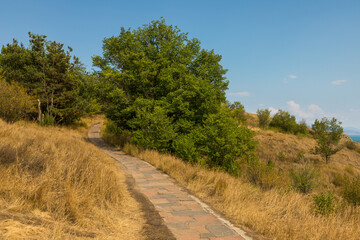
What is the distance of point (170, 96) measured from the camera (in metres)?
15.2

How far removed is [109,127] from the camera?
2298 centimetres

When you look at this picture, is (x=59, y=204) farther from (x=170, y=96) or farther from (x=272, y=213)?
(x=170, y=96)

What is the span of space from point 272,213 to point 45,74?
24.7 meters

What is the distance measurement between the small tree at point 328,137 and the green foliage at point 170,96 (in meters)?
13.3

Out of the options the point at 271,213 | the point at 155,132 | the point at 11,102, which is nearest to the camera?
the point at 271,213

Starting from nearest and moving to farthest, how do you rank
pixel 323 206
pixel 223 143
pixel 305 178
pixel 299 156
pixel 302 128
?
1. pixel 323 206
2. pixel 305 178
3. pixel 223 143
4. pixel 299 156
5. pixel 302 128

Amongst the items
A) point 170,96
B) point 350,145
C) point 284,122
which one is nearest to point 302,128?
point 284,122

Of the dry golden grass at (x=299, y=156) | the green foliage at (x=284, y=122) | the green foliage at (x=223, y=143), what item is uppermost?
the green foliage at (x=284, y=122)

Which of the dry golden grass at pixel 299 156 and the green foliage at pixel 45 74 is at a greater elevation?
the green foliage at pixel 45 74

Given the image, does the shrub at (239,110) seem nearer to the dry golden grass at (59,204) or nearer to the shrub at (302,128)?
the shrub at (302,128)

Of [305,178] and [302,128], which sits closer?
[305,178]

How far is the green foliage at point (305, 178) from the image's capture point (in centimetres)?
831

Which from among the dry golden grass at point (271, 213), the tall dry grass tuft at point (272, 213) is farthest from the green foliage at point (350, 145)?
the tall dry grass tuft at point (272, 213)

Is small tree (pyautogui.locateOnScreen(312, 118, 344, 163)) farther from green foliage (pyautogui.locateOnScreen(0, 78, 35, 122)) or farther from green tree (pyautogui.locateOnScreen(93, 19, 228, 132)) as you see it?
green foliage (pyautogui.locateOnScreen(0, 78, 35, 122))
